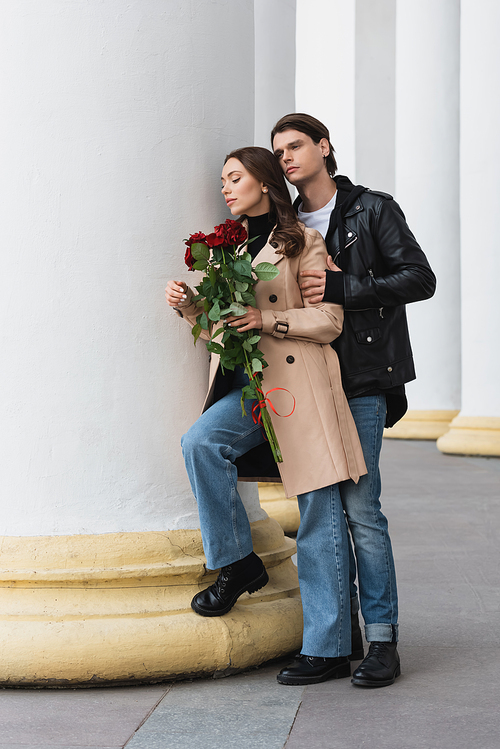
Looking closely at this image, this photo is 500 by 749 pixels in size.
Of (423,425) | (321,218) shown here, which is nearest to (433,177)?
(423,425)

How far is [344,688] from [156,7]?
3.54 m

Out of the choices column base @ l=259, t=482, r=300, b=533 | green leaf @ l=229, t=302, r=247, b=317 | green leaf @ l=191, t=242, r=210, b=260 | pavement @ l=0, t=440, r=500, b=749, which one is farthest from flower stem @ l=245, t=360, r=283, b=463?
column base @ l=259, t=482, r=300, b=533

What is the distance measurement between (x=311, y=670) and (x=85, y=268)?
7.41 ft

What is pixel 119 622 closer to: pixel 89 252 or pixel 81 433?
pixel 81 433

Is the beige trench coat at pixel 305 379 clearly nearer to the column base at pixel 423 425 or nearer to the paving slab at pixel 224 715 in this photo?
the paving slab at pixel 224 715

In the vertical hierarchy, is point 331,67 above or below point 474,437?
above

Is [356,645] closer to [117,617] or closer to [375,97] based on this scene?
[117,617]

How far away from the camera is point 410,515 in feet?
31.8

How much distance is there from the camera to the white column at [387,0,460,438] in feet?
65.1

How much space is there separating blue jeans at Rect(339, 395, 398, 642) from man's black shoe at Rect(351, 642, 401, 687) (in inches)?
1.7

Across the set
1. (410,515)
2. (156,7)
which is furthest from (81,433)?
(410,515)

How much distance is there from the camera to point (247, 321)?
168 inches

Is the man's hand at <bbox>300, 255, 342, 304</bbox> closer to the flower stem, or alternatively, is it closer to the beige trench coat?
the beige trench coat

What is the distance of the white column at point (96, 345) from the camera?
14.6ft
